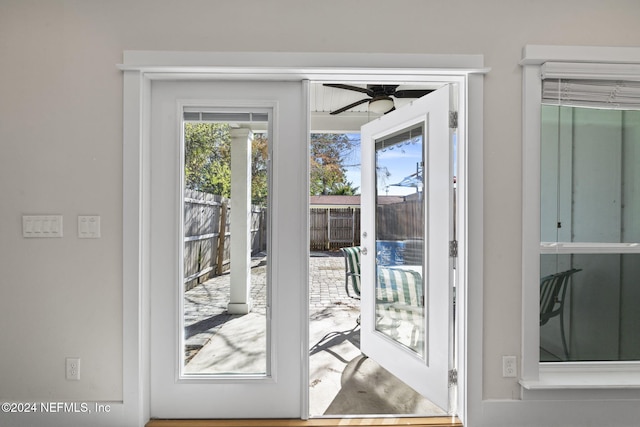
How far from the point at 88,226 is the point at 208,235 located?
593 mm

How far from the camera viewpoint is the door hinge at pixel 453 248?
2096 millimetres

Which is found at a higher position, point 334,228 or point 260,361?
point 334,228

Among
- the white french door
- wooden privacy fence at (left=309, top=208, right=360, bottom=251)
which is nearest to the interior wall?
the white french door

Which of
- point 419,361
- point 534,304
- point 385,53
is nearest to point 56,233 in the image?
point 385,53

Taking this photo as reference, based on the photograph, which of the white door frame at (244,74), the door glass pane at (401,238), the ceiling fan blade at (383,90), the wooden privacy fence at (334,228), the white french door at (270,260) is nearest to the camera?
the white door frame at (244,74)

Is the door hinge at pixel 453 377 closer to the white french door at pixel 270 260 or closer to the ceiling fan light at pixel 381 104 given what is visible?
the white french door at pixel 270 260

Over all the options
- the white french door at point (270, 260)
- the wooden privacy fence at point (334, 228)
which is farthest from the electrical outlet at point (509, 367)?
the wooden privacy fence at point (334, 228)

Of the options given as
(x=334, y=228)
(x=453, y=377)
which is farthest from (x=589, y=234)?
(x=334, y=228)

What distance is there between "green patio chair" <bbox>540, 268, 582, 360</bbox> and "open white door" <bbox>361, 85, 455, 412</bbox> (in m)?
0.49

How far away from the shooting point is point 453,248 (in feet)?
6.90

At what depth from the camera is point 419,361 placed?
231 centimetres

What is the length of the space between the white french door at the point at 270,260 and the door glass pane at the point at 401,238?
79cm

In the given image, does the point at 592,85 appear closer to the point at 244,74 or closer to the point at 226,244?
the point at 244,74

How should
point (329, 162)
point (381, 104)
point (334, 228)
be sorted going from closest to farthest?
point (381, 104) < point (329, 162) < point (334, 228)
